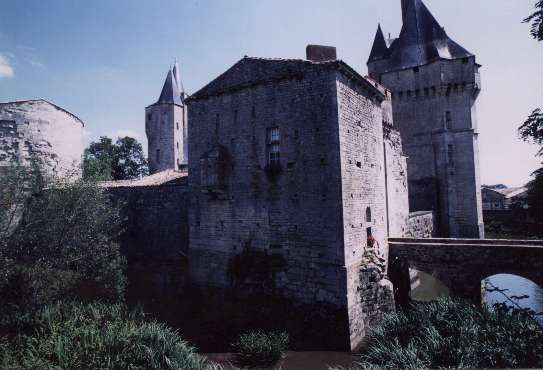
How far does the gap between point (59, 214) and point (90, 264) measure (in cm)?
207

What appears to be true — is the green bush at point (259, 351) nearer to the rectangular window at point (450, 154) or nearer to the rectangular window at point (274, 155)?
the rectangular window at point (274, 155)

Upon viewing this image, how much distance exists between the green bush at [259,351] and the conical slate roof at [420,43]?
79.5 feet

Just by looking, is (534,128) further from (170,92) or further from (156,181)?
(170,92)

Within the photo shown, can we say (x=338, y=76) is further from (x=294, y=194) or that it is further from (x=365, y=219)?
(x=365, y=219)

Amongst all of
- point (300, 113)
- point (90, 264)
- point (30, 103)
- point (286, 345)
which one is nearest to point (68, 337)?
point (90, 264)

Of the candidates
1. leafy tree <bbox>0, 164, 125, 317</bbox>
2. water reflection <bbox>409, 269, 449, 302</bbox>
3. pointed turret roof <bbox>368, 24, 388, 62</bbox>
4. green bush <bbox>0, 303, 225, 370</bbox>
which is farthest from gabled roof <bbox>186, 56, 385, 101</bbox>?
pointed turret roof <bbox>368, 24, 388, 62</bbox>

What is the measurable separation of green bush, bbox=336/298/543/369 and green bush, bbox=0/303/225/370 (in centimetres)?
442

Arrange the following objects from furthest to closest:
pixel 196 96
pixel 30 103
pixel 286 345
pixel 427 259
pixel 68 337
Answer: pixel 30 103
pixel 196 96
pixel 427 259
pixel 286 345
pixel 68 337

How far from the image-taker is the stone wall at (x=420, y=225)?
723 inches

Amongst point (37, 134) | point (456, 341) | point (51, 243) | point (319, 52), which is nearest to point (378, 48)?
point (319, 52)

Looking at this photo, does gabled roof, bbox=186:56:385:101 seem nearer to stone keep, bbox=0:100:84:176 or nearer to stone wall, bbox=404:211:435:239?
stone keep, bbox=0:100:84:176

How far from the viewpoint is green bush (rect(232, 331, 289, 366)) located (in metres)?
8.63

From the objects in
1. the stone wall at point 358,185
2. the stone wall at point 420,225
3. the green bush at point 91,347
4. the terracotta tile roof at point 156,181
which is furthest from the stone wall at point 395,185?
the green bush at point 91,347

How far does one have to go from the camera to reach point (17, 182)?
33.1ft
